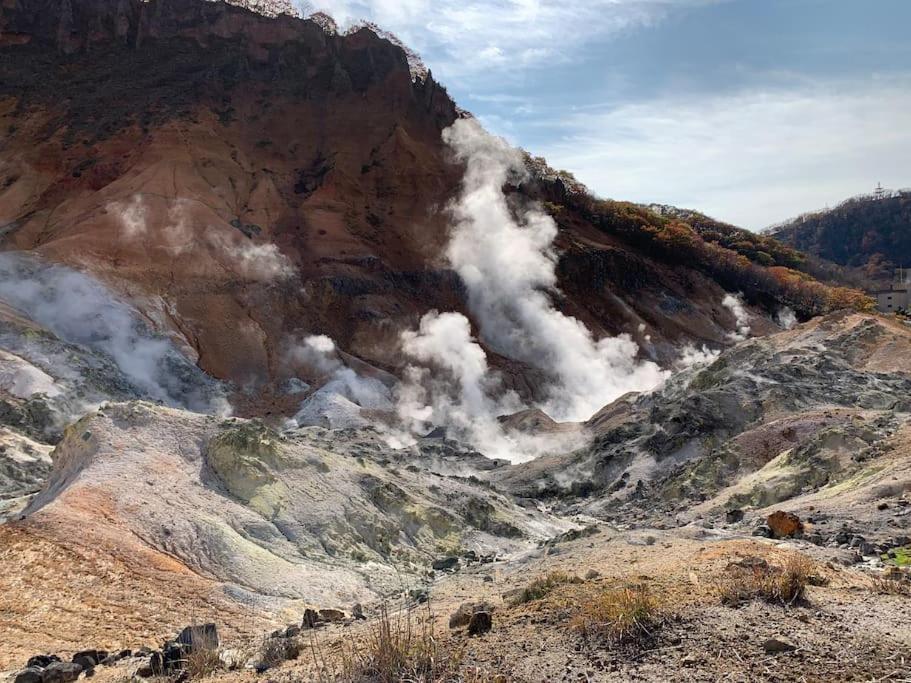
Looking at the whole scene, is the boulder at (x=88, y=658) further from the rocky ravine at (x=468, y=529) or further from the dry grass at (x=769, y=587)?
the dry grass at (x=769, y=587)

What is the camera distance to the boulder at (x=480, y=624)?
6.04 meters

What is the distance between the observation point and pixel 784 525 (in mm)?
11539

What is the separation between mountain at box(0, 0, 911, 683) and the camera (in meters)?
6.48

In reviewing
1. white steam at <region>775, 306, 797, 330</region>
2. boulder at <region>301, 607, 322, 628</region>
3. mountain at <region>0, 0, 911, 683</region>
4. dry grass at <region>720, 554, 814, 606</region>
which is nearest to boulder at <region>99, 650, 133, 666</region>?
mountain at <region>0, 0, 911, 683</region>

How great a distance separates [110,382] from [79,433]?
14.5 metres

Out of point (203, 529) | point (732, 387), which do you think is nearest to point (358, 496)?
point (203, 529)

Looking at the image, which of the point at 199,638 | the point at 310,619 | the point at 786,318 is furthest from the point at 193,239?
the point at 786,318

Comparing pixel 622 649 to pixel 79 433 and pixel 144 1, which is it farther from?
pixel 144 1

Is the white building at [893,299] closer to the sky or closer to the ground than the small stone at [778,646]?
closer to the sky

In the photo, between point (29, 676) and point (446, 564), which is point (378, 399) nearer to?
point (446, 564)

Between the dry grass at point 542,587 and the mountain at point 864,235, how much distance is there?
90.7 metres

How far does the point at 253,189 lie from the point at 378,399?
18.8 meters

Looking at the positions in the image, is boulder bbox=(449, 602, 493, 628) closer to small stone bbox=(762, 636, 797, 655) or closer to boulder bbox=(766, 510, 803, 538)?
small stone bbox=(762, 636, 797, 655)

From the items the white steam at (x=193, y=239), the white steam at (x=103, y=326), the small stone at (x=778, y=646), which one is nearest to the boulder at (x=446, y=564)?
the small stone at (x=778, y=646)
